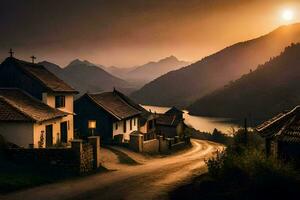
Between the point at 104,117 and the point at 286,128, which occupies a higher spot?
the point at 104,117

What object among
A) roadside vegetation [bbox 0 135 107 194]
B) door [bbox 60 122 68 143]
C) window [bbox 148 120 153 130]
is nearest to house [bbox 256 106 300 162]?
roadside vegetation [bbox 0 135 107 194]

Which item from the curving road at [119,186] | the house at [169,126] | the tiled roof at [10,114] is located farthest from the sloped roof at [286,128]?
the house at [169,126]

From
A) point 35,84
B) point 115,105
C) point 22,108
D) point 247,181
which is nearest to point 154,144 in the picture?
point 115,105

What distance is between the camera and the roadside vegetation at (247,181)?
18.5 metres

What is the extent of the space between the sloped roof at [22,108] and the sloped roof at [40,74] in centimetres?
232

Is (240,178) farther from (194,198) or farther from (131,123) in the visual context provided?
(131,123)

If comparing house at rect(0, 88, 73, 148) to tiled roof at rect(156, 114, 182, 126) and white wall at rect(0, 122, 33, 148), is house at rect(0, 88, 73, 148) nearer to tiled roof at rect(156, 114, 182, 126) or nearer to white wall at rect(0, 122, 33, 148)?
white wall at rect(0, 122, 33, 148)

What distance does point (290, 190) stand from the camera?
18219mm

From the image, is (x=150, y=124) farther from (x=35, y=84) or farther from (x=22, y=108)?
(x=22, y=108)

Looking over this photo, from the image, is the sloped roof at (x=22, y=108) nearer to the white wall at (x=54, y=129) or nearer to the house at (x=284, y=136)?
the white wall at (x=54, y=129)

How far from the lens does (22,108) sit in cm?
3569

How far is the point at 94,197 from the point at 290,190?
10.6m

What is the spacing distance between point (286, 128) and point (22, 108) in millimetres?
23418

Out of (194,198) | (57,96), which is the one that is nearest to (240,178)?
(194,198)
